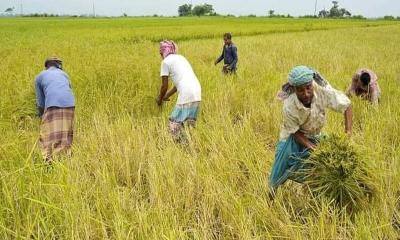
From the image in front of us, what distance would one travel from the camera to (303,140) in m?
2.93

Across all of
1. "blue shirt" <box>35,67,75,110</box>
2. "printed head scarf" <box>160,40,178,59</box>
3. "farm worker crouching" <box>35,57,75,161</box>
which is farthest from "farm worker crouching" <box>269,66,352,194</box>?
"blue shirt" <box>35,67,75,110</box>

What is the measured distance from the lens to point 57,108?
4.21 metres

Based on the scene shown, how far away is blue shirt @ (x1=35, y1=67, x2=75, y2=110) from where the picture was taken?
417cm

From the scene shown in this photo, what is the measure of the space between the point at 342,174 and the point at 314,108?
537 mm

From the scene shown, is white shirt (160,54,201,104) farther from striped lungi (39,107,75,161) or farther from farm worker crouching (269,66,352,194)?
farm worker crouching (269,66,352,194)

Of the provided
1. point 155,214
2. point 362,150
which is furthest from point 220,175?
point 362,150

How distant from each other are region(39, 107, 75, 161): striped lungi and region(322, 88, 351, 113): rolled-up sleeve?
2.58 meters

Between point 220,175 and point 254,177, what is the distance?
10.7 inches

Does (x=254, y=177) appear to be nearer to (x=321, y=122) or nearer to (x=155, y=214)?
(x=321, y=122)

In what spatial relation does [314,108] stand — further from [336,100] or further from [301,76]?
[301,76]

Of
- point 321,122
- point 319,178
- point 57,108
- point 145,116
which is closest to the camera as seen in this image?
point 319,178

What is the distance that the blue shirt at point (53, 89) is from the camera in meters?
4.17

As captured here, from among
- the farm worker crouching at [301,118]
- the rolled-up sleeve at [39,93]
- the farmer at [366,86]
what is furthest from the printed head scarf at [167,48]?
the farmer at [366,86]

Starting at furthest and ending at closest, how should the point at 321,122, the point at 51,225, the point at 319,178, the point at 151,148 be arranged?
the point at 151,148, the point at 321,122, the point at 319,178, the point at 51,225
